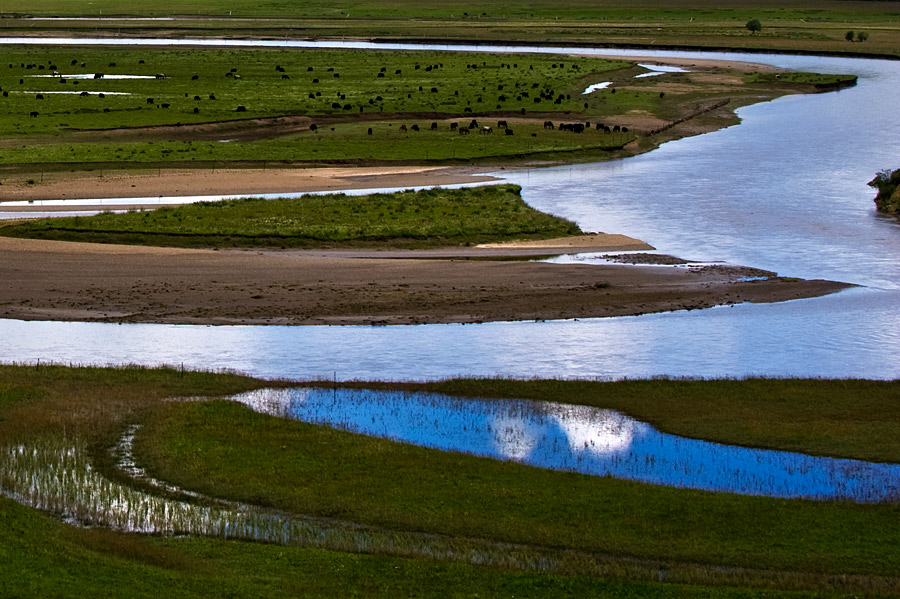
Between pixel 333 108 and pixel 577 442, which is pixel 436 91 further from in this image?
pixel 577 442

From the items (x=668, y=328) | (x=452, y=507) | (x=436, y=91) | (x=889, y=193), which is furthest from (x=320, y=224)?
(x=436, y=91)

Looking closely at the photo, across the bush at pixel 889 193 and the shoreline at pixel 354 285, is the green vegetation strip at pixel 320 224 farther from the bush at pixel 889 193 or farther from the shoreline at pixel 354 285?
the bush at pixel 889 193

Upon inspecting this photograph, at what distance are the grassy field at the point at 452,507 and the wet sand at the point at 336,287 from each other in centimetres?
698

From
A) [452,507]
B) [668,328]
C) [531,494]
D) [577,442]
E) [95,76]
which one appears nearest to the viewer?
[452,507]

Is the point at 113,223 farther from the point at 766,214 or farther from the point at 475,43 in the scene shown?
the point at 475,43

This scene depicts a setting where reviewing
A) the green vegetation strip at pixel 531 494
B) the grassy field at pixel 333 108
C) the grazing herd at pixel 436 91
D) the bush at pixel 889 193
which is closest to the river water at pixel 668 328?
the bush at pixel 889 193

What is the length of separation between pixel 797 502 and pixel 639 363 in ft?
34.5

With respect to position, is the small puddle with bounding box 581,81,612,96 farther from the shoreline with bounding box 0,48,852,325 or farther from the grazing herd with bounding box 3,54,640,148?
the shoreline with bounding box 0,48,852,325

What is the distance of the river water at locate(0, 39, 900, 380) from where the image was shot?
3044 centimetres

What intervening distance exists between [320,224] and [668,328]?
54.7ft

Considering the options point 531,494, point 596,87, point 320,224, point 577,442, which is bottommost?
point 577,442

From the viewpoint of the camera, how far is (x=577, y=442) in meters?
24.5

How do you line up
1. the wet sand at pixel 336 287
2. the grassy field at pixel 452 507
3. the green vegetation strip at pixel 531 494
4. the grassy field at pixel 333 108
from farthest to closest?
the grassy field at pixel 333 108 → the wet sand at pixel 336 287 → the green vegetation strip at pixel 531 494 → the grassy field at pixel 452 507

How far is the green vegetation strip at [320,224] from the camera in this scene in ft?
145
